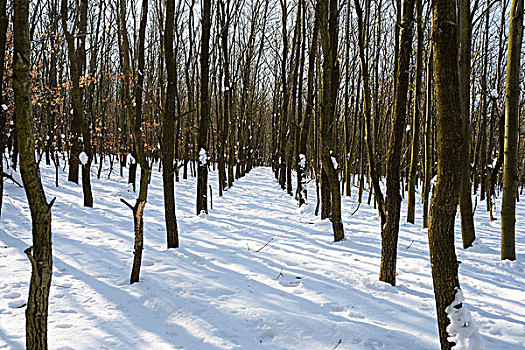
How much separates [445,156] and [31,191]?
7.50 ft

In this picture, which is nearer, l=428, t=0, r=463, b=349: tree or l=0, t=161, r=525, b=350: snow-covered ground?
l=428, t=0, r=463, b=349: tree

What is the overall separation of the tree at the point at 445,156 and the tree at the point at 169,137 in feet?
10.9

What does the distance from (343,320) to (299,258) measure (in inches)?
66.6

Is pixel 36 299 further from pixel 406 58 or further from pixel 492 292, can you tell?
pixel 492 292

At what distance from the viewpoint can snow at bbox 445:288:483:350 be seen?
1.94 m

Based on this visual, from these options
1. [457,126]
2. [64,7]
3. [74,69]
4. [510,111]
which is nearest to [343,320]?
[457,126]

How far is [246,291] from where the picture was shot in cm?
331

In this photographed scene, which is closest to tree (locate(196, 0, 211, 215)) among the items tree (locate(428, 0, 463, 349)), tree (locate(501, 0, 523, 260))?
tree (locate(501, 0, 523, 260))

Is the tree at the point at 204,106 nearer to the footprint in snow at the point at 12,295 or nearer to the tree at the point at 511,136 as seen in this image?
the footprint in snow at the point at 12,295

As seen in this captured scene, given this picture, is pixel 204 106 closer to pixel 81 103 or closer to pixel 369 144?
pixel 81 103

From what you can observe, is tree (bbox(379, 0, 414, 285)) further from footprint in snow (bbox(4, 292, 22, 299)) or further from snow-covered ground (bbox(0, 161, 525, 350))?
footprint in snow (bbox(4, 292, 22, 299))

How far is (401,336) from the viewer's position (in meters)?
2.53

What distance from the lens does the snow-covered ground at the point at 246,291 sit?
2.52m

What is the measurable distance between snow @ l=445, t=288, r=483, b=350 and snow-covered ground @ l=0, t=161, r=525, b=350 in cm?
51
